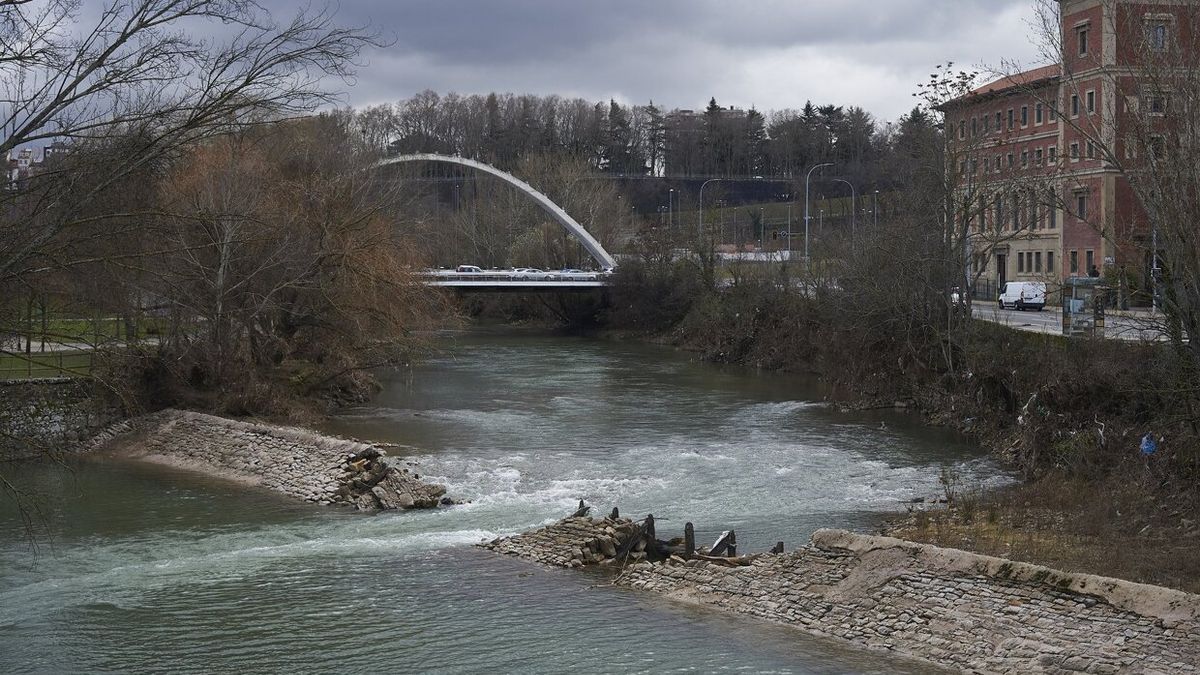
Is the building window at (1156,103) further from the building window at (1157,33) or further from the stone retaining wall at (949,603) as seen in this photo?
the stone retaining wall at (949,603)

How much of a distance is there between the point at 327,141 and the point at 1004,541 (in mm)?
33994

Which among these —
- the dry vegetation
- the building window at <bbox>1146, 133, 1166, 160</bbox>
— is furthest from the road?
the dry vegetation

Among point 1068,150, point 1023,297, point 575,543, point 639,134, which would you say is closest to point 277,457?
point 575,543

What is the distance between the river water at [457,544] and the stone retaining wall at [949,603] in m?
0.56

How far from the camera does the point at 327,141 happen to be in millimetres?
44406

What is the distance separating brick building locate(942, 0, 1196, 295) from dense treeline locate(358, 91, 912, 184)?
7497 centimetres

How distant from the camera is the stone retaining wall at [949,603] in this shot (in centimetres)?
1162

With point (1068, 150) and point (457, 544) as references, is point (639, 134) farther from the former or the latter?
point (457, 544)

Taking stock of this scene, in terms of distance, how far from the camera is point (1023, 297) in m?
46.8

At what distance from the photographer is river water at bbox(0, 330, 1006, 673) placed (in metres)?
12.8

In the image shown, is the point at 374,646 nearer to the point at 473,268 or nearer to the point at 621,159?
the point at 473,268

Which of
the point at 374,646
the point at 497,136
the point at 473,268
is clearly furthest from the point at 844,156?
the point at 374,646

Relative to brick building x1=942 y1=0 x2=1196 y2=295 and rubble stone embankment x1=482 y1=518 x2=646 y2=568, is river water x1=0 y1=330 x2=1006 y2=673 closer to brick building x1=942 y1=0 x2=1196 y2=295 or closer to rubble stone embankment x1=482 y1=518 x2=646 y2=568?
rubble stone embankment x1=482 y1=518 x2=646 y2=568

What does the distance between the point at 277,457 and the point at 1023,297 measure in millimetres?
33297
